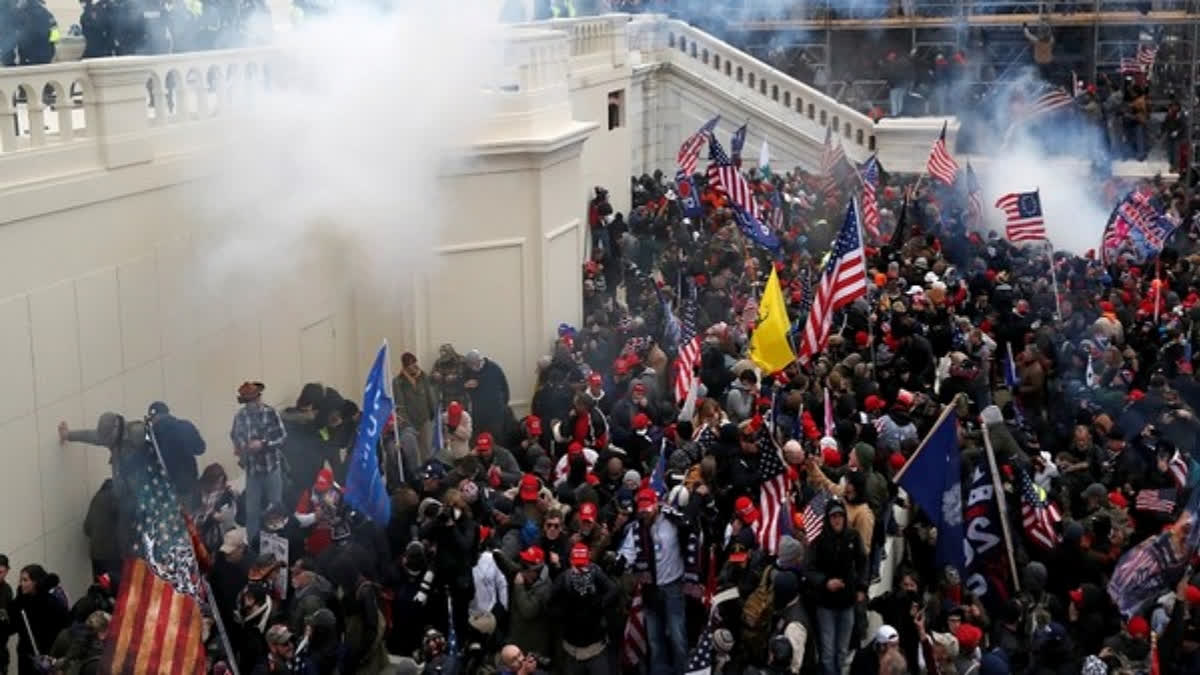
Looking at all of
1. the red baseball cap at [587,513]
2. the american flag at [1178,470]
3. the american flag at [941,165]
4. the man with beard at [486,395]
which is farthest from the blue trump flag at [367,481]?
the american flag at [941,165]

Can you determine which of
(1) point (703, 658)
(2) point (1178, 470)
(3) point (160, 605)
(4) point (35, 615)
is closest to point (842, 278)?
(2) point (1178, 470)

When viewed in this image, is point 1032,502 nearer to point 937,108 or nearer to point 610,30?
point 610,30

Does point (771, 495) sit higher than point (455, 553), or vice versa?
point (771, 495)

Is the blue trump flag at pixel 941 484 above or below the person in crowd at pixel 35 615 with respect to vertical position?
above

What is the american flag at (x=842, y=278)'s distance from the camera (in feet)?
47.2

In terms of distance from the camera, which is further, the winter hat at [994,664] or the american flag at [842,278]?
the american flag at [842,278]

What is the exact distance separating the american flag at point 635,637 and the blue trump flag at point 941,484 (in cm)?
172

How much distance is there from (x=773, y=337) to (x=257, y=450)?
415 cm

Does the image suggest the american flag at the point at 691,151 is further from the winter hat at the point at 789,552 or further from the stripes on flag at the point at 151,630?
the stripes on flag at the point at 151,630

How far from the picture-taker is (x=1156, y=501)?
452 inches

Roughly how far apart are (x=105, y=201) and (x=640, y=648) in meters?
4.45

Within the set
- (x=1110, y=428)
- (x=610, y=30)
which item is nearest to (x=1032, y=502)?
(x=1110, y=428)

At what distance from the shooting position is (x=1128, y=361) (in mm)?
15016

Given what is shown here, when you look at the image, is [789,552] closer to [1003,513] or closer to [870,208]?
[1003,513]
